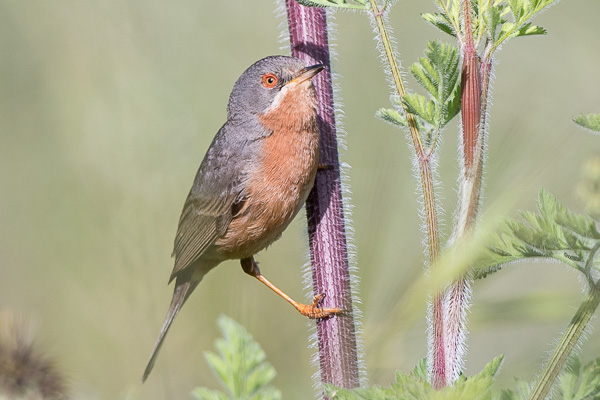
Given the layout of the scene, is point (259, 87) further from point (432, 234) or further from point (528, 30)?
point (432, 234)

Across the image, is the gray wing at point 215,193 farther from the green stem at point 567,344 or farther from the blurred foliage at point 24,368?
the green stem at point 567,344

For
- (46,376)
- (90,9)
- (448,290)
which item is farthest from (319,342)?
(90,9)

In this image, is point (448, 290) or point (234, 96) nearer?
point (448, 290)

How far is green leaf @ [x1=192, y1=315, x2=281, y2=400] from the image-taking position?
1109 mm

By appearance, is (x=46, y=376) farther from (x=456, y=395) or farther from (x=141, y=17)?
(x=141, y=17)

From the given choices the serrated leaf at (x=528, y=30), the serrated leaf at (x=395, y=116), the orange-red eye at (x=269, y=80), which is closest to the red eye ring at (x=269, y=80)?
the orange-red eye at (x=269, y=80)

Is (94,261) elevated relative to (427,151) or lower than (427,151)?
elevated

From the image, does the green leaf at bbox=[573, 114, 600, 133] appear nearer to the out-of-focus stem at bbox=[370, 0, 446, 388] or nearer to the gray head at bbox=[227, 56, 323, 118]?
the out-of-focus stem at bbox=[370, 0, 446, 388]

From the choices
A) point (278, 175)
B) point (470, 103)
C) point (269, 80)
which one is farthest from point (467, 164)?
point (269, 80)

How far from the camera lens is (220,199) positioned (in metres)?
3.75

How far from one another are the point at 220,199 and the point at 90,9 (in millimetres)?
1748

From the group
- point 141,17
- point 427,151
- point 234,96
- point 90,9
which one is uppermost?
point 90,9

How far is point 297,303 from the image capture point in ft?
11.1

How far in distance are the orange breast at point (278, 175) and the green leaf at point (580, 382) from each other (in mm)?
1894
